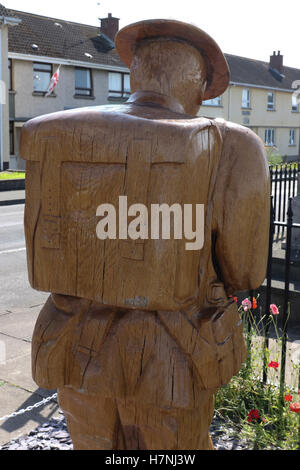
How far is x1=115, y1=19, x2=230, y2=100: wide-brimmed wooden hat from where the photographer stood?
1.84 metres

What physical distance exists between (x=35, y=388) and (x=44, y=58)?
63.7ft

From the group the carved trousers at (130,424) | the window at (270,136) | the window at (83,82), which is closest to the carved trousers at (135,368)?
the carved trousers at (130,424)

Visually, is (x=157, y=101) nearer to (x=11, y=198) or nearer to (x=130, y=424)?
(x=130, y=424)

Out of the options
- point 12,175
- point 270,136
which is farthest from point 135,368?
point 270,136

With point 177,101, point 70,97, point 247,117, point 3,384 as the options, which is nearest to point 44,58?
point 70,97

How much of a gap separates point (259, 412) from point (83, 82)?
21.7m

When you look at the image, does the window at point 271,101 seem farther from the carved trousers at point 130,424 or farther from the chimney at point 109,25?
the carved trousers at point 130,424

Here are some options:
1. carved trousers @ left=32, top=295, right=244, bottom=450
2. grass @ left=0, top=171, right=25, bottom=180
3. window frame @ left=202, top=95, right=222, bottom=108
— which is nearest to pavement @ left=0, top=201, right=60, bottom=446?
carved trousers @ left=32, top=295, right=244, bottom=450

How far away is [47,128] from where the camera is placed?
1.75 meters

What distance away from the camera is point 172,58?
1.87 metres

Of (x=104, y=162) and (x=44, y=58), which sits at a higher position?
(x=44, y=58)
